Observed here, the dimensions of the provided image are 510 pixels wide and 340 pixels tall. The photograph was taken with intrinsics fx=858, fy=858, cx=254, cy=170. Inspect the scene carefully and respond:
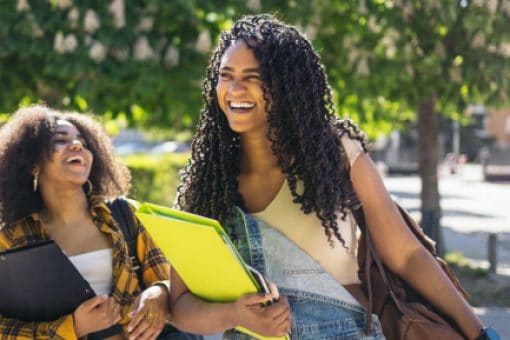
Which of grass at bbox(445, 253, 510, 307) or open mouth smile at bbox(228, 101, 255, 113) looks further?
grass at bbox(445, 253, 510, 307)

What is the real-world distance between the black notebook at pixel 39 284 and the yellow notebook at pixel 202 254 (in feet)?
1.93

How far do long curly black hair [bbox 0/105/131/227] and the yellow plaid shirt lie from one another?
7 cm

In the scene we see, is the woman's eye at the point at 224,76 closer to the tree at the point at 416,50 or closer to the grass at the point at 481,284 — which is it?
the tree at the point at 416,50

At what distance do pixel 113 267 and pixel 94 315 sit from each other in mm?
281

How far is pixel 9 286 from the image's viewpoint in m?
2.70

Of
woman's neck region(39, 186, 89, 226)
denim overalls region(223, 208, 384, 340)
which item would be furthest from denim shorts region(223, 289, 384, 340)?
woman's neck region(39, 186, 89, 226)

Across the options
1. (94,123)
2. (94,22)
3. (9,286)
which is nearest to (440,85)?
(94,22)

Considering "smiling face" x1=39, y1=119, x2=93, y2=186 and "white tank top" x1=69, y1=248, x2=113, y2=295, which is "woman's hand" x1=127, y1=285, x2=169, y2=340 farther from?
"smiling face" x1=39, y1=119, x2=93, y2=186

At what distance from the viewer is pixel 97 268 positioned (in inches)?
114

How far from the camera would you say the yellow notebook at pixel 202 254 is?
76.2 inches

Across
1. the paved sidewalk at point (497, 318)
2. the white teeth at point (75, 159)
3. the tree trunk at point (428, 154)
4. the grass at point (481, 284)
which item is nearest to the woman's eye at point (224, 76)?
the white teeth at point (75, 159)

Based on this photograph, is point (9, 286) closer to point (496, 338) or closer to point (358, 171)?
point (358, 171)

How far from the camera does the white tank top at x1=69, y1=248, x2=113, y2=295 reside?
2.88 meters

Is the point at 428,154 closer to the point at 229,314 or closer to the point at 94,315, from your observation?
the point at 94,315
